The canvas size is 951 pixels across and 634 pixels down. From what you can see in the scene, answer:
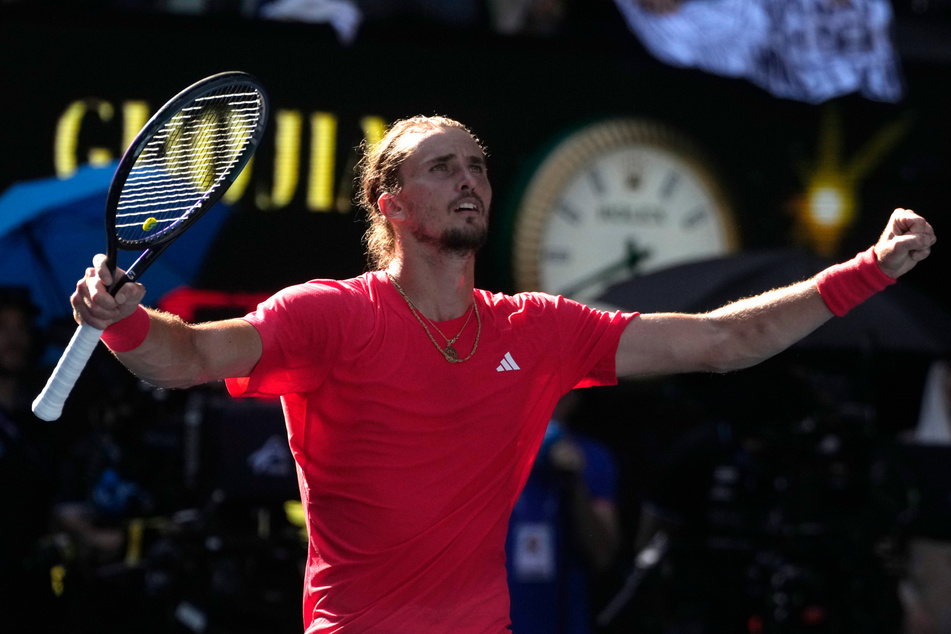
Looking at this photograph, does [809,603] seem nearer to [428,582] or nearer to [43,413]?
[428,582]

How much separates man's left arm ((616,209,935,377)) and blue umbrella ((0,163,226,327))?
3.26 meters

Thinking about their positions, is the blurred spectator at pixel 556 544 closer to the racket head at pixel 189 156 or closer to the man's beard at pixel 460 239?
the man's beard at pixel 460 239

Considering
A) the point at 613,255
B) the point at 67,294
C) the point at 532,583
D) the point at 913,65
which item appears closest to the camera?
the point at 532,583

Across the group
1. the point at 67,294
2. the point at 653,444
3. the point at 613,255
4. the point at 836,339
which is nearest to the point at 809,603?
the point at 836,339

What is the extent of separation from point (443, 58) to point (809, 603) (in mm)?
3758

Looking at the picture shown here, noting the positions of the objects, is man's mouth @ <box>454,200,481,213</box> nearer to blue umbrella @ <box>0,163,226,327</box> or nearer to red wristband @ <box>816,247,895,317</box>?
red wristband @ <box>816,247,895,317</box>

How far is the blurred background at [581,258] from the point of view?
238 inches

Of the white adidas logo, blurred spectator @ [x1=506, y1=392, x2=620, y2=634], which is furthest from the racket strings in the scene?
blurred spectator @ [x1=506, y1=392, x2=620, y2=634]

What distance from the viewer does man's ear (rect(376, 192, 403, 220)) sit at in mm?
3234

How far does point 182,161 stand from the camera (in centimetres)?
301

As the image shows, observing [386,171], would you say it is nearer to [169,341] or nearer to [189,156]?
[189,156]

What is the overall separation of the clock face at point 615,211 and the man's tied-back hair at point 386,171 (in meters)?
4.27

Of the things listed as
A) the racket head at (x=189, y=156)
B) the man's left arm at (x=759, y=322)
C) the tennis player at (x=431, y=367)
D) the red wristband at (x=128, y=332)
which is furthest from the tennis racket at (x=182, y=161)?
the man's left arm at (x=759, y=322)

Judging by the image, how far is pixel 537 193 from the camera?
780 cm
